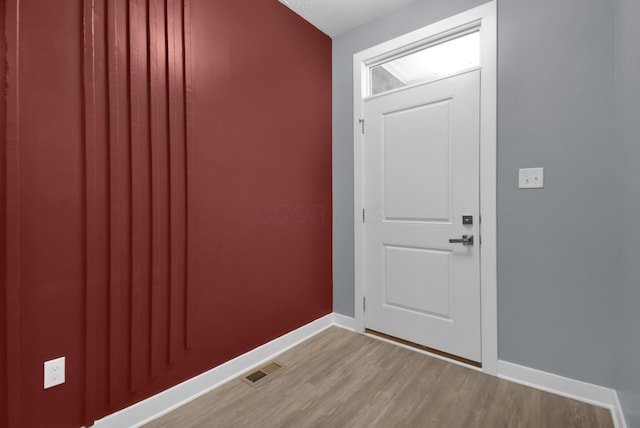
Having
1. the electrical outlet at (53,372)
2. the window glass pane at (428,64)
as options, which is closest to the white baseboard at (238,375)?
the electrical outlet at (53,372)

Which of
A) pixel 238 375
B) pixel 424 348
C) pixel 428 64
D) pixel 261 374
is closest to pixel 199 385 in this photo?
pixel 238 375

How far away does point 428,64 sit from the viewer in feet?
7.80

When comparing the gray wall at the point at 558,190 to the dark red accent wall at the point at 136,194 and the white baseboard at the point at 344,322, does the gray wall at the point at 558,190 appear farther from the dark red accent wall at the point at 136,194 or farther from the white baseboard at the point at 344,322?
the dark red accent wall at the point at 136,194

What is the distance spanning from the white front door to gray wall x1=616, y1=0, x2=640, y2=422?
701 mm

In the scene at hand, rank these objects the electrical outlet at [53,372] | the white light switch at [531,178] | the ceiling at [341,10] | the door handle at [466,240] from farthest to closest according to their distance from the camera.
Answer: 1. the ceiling at [341,10]
2. the door handle at [466,240]
3. the white light switch at [531,178]
4. the electrical outlet at [53,372]

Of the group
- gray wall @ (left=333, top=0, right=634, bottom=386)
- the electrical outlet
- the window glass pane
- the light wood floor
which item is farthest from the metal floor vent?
the window glass pane

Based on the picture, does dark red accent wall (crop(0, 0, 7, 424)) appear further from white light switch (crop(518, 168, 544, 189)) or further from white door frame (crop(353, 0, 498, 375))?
white light switch (crop(518, 168, 544, 189))

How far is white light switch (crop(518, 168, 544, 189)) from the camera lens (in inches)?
72.7

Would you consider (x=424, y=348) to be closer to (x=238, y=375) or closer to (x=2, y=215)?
(x=238, y=375)

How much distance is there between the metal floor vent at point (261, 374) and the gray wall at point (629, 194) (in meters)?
1.85

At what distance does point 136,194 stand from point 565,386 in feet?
8.79

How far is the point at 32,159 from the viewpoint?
1274 mm

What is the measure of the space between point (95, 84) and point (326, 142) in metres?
1.81

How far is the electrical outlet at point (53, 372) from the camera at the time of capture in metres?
1.31
